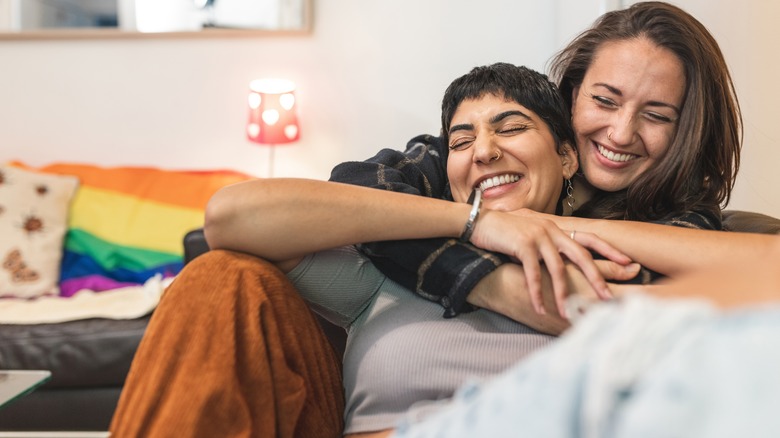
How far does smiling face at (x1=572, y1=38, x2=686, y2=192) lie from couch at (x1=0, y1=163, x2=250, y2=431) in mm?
1736

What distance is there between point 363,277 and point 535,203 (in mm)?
387

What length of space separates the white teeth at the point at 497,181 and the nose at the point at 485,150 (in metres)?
0.04

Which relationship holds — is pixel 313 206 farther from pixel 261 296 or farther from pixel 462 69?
pixel 462 69

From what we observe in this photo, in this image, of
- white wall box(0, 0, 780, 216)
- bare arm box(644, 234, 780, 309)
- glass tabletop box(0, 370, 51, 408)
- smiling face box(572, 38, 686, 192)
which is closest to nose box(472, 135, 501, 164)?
smiling face box(572, 38, 686, 192)

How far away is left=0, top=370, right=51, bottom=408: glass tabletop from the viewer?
69.1 inches

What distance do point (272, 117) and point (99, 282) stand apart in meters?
1.08

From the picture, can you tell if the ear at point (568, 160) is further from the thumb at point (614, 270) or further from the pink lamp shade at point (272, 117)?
the pink lamp shade at point (272, 117)

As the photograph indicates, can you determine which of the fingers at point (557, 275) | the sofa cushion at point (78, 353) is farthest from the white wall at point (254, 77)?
the fingers at point (557, 275)

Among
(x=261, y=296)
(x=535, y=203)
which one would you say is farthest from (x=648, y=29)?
(x=261, y=296)

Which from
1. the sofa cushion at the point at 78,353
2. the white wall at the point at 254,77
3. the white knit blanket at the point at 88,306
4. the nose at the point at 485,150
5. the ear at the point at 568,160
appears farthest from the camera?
the white wall at the point at 254,77

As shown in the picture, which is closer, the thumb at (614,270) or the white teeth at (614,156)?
the thumb at (614,270)

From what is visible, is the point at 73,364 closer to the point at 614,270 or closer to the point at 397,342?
the point at 397,342

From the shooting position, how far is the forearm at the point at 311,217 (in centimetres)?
133

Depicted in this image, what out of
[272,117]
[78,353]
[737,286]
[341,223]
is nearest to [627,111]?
[341,223]
